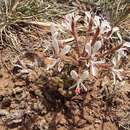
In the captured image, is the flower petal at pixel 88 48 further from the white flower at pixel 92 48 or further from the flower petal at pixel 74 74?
the flower petal at pixel 74 74

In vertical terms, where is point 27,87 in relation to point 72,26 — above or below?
below

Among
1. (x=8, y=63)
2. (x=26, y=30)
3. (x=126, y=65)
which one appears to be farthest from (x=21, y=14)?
(x=126, y=65)

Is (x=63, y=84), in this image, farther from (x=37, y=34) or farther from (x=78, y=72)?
(x=37, y=34)

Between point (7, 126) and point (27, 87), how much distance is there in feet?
0.72

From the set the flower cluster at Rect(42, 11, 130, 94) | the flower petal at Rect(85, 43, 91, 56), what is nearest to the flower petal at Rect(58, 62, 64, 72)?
the flower cluster at Rect(42, 11, 130, 94)

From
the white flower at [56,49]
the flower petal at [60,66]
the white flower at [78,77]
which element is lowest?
the white flower at [78,77]

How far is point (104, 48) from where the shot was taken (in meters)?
2.14

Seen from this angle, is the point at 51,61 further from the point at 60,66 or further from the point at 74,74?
the point at 74,74

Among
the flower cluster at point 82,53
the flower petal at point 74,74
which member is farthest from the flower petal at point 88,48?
the flower petal at point 74,74

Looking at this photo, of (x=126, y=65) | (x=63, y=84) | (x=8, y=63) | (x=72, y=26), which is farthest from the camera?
(x=126, y=65)

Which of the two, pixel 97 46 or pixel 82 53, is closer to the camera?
pixel 97 46

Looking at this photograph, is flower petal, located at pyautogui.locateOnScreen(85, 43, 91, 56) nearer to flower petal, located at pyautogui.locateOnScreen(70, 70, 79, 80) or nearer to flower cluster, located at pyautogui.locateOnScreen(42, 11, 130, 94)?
flower cluster, located at pyautogui.locateOnScreen(42, 11, 130, 94)

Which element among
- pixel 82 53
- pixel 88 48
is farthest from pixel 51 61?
pixel 88 48

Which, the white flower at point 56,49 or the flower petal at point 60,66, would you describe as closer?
the white flower at point 56,49
